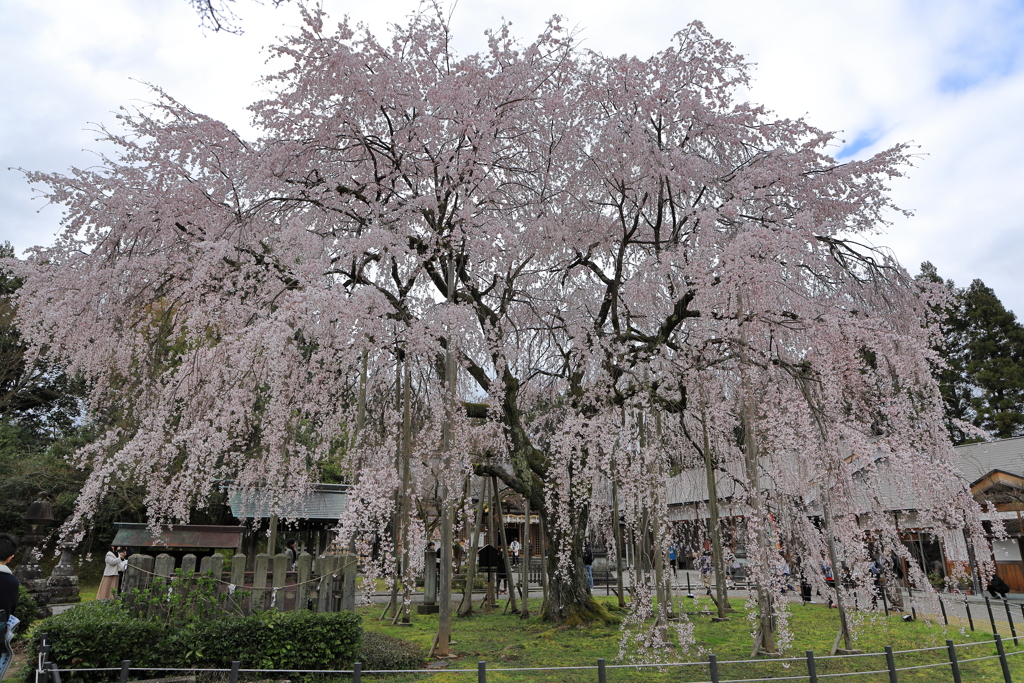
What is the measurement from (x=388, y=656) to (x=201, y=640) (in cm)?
239

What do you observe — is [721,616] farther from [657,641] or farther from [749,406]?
[749,406]

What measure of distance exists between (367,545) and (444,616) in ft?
5.92

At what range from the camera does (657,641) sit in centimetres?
821

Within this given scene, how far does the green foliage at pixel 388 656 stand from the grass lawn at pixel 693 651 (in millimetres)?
277

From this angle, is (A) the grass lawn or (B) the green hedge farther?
(A) the grass lawn

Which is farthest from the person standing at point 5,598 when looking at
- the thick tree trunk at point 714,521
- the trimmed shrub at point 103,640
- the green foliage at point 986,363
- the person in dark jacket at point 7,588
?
the green foliage at point 986,363

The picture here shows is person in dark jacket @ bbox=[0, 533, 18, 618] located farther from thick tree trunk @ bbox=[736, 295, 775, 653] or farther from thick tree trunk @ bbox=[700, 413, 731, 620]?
thick tree trunk @ bbox=[700, 413, 731, 620]

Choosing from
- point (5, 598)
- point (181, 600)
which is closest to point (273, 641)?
point (181, 600)

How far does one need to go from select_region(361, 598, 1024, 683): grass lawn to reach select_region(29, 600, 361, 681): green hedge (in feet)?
2.82

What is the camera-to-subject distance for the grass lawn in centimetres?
758

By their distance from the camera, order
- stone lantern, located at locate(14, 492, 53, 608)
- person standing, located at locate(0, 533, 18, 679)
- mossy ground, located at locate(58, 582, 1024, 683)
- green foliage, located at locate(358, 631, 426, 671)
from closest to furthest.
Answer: person standing, located at locate(0, 533, 18, 679), green foliage, located at locate(358, 631, 426, 671), mossy ground, located at locate(58, 582, 1024, 683), stone lantern, located at locate(14, 492, 53, 608)

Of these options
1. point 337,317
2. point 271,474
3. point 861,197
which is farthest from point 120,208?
point 861,197

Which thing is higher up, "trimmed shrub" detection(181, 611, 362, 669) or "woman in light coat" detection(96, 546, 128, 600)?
"woman in light coat" detection(96, 546, 128, 600)

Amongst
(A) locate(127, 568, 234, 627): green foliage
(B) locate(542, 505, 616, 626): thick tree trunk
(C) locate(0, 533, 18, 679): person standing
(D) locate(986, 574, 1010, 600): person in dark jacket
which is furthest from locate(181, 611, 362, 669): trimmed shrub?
(D) locate(986, 574, 1010, 600): person in dark jacket
